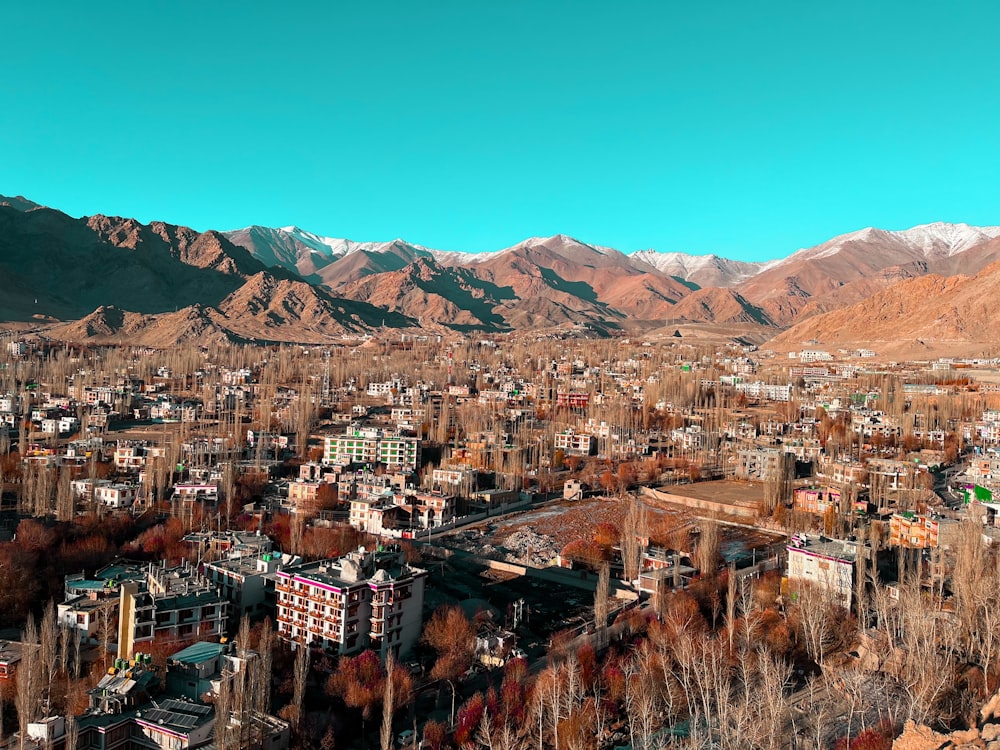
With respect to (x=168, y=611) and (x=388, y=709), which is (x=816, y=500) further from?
(x=168, y=611)

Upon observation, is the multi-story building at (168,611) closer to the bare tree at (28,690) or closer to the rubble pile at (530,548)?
the bare tree at (28,690)

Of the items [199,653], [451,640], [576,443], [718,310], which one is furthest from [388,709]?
[718,310]

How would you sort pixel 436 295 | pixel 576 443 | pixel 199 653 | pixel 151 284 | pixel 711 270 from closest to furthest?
pixel 199 653, pixel 576 443, pixel 151 284, pixel 436 295, pixel 711 270

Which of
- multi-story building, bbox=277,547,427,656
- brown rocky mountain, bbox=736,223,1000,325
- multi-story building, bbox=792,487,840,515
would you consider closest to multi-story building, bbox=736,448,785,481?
multi-story building, bbox=792,487,840,515

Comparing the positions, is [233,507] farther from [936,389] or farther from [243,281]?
[243,281]

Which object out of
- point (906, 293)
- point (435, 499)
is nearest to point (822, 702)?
point (435, 499)

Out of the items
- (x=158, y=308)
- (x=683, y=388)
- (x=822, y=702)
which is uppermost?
(x=158, y=308)
